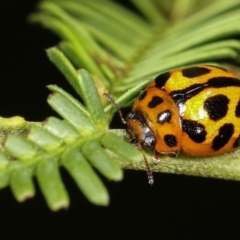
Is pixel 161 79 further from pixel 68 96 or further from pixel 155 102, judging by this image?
pixel 68 96

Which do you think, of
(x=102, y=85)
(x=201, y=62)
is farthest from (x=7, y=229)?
(x=201, y=62)

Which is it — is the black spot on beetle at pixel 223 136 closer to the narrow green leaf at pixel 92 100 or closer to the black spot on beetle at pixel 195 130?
the black spot on beetle at pixel 195 130

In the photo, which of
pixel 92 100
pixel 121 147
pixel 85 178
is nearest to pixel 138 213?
pixel 92 100

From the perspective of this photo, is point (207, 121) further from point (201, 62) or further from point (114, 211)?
point (114, 211)

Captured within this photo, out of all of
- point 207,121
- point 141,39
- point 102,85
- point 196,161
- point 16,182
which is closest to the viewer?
point 16,182

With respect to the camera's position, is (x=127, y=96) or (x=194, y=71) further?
(x=194, y=71)

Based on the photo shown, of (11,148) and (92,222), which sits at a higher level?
(11,148)

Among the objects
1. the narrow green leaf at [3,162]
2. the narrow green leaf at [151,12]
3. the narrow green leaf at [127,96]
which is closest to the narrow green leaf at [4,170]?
the narrow green leaf at [3,162]
